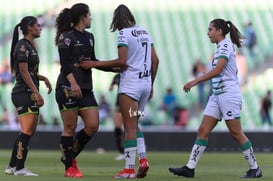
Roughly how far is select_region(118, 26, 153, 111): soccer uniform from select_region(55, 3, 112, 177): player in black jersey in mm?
475

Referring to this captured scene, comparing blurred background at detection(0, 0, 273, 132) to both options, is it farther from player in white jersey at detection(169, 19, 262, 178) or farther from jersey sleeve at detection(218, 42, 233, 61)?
jersey sleeve at detection(218, 42, 233, 61)

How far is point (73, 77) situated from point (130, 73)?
26.7 inches

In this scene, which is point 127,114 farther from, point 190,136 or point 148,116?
point 148,116

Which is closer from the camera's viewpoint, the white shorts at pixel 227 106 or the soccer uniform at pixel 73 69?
the soccer uniform at pixel 73 69

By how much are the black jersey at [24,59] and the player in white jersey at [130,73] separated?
2.79 feet

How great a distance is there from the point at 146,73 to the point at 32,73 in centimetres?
153

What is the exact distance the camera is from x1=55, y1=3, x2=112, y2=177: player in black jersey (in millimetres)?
9773

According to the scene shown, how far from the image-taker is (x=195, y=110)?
25828 millimetres

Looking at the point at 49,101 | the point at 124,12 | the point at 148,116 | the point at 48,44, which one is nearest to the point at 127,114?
the point at 124,12

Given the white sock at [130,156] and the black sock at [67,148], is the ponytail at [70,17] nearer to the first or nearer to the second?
the black sock at [67,148]

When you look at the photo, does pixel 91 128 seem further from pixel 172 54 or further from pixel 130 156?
pixel 172 54

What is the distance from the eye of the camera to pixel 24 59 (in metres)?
10.1

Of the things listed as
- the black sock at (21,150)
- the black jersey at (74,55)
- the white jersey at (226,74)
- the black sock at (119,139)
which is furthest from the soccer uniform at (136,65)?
the black sock at (119,139)

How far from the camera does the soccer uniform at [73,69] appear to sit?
9.77 m
